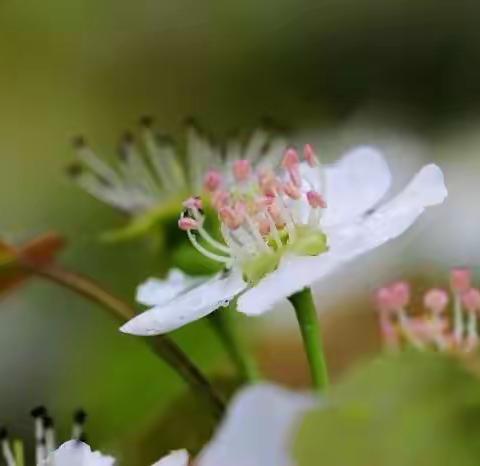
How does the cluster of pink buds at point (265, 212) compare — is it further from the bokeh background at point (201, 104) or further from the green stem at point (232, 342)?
the bokeh background at point (201, 104)

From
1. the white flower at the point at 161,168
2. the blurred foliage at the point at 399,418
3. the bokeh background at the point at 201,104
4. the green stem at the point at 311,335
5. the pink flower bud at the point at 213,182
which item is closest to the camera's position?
the blurred foliage at the point at 399,418

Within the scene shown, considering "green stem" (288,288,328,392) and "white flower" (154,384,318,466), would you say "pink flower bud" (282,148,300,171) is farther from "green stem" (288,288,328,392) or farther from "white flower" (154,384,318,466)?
"white flower" (154,384,318,466)

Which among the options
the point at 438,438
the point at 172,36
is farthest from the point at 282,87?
the point at 438,438

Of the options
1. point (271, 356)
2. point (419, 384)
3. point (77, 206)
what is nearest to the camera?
point (419, 384)

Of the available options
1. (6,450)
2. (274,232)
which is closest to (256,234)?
(274,232)

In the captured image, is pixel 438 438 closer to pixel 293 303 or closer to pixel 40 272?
pixel 293 303

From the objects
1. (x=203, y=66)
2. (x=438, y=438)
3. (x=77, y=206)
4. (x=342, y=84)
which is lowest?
(x=438, y=438)

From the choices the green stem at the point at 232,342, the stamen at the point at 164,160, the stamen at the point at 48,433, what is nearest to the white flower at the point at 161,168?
the stamen at the point at 164,160
